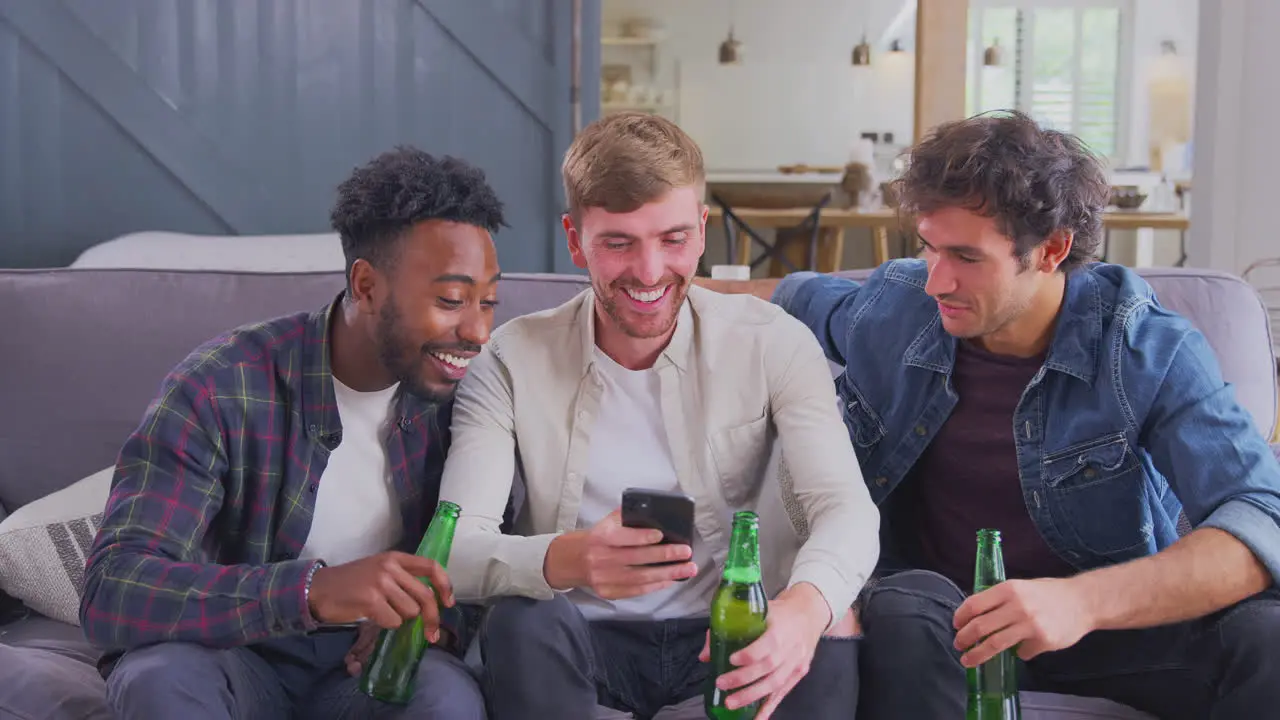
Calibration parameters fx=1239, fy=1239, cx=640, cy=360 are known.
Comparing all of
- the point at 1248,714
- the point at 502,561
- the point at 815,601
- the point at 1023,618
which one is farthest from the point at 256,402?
the point at 1248,714

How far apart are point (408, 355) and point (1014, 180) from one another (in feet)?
2.86

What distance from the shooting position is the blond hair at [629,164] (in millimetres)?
1625

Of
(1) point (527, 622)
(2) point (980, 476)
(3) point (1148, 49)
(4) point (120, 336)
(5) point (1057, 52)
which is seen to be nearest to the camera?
(1) point (527, 622)

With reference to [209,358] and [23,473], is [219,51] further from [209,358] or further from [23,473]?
[209,358]

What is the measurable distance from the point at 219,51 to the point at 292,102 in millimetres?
265

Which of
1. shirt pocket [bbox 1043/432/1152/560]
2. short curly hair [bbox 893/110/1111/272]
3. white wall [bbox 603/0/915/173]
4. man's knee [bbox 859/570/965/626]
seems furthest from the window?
man's knee [bbox 859/570/965/626]

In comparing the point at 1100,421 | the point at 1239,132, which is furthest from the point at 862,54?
the point at 1100,421

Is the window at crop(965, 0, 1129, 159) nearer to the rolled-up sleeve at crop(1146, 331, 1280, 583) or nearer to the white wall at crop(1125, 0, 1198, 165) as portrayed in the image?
the white wall at crop(1125, 0, 1198, 165)

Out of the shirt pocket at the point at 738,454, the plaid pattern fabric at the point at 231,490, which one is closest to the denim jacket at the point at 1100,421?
the shirt pocket at the point at 738,454

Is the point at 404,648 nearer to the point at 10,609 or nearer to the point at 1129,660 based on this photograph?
the point at 10,609

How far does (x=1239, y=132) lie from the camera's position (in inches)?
199

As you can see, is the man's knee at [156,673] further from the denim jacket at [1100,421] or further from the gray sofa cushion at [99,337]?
the denim jacket at [1100,421]

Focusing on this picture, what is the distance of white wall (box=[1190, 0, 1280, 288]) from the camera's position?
4969 millimetres

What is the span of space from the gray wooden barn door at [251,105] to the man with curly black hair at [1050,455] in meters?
2.42
